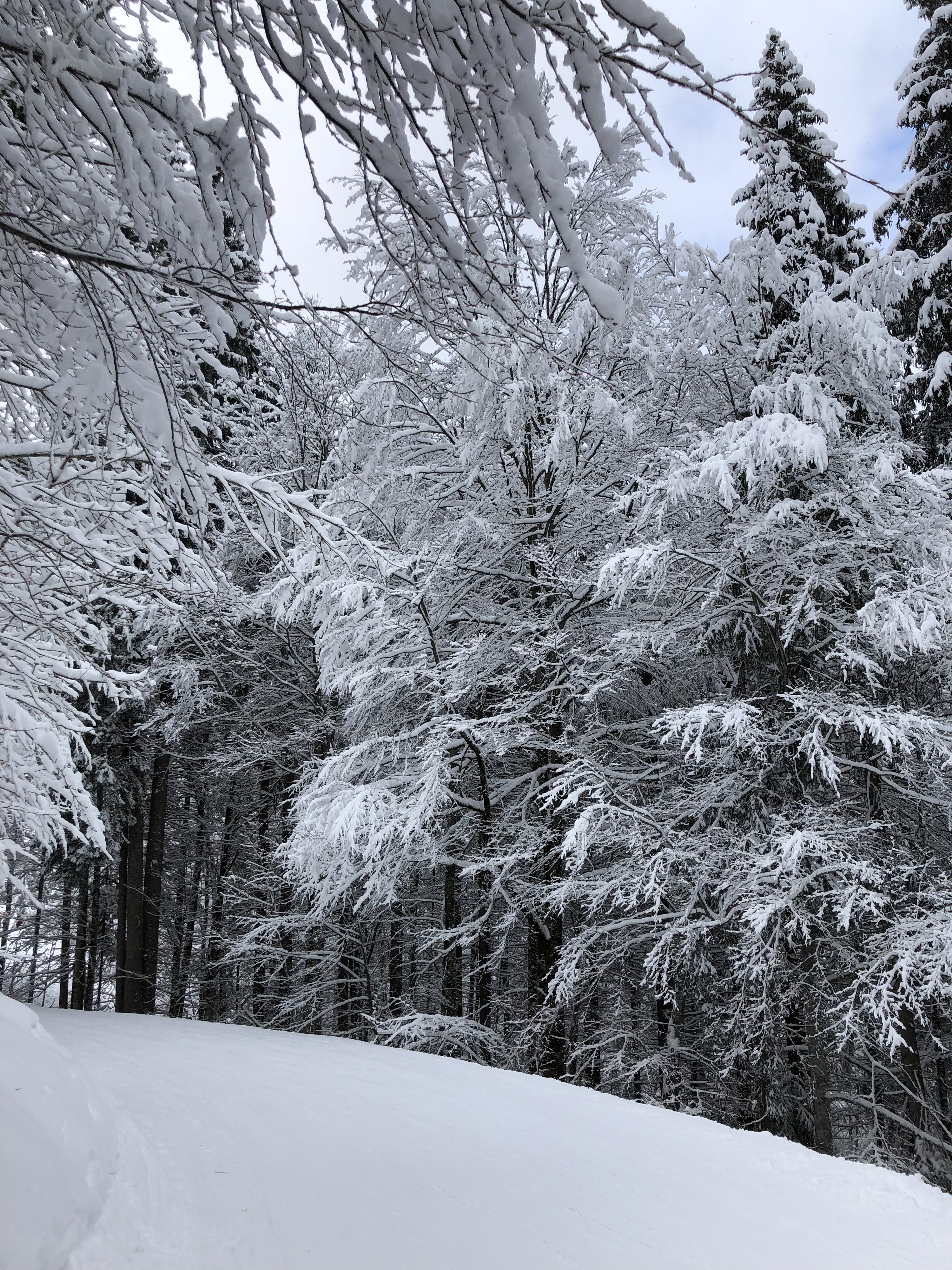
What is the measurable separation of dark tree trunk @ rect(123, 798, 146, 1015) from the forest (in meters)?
1.47

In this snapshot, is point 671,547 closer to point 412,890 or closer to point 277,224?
point 277,224

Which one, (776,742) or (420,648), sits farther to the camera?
(420,648)

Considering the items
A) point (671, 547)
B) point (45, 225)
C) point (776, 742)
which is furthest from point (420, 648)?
point (45, 225)

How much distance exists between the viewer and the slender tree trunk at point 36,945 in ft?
55.2

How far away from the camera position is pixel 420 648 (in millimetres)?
10633

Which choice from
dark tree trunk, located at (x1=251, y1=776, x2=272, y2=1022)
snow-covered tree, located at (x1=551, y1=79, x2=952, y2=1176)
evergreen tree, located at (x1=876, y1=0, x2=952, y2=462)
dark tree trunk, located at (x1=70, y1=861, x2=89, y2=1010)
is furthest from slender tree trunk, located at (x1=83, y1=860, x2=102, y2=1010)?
evergreen tree, located at (x1=876, y1=0, x2=952, y2=462)

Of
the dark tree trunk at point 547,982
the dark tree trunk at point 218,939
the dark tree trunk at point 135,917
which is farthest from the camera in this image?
the dark tree trunk at point 218,939

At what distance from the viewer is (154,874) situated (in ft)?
51.3

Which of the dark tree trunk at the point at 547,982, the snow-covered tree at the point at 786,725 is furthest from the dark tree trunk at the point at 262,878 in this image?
the snow-covered tree at the point at 786,725

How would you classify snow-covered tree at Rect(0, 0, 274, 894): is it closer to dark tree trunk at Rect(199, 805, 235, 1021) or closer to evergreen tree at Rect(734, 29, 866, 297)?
evergreen tree at Rect(734, 29, 866, 297)

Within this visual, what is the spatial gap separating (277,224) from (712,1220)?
181 inches

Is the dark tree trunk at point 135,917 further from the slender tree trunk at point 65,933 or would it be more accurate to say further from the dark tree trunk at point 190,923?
the dark tree trunk at point 190,923

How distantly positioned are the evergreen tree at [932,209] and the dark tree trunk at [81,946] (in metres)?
15.2

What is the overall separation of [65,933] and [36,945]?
4.15 feet
